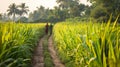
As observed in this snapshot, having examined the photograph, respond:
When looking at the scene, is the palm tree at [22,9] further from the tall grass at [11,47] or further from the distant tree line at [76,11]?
the tall grass at [11,47]

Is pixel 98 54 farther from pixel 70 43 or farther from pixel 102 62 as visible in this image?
pixel 70 43

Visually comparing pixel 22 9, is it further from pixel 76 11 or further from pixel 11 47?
pixel 11 47

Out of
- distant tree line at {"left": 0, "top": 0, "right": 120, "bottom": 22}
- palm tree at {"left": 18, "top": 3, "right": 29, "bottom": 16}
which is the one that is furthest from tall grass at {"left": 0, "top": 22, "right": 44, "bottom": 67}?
palm tree at {"left": 18, "top": 3, "right": 29, "bottom": 16}

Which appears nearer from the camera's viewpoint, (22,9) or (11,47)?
(11,47)

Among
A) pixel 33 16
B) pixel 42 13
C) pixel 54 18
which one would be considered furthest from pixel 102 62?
pixel 33 16

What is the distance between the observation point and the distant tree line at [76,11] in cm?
2809

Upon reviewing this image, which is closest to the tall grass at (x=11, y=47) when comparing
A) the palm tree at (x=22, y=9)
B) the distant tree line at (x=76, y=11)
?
the distant tree line at (x=76, y=11)

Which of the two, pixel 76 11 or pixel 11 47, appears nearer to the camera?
pixel 11 47

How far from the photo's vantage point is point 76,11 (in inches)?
2094

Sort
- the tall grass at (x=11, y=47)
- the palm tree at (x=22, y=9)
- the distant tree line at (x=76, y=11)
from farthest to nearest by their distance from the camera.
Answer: the palm tree at (x=22, y=9) → the distant tree line at (x=76, y=11) → the tall grass at (x=11, y=47)

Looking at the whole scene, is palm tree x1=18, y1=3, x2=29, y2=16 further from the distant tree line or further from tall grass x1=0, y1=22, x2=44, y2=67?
tall grass x1=0, y1=22, x2=44, y2=67

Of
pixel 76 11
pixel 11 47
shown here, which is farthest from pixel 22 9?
pixel 11 47

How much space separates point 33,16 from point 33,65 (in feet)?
254

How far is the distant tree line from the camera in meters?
28.1
